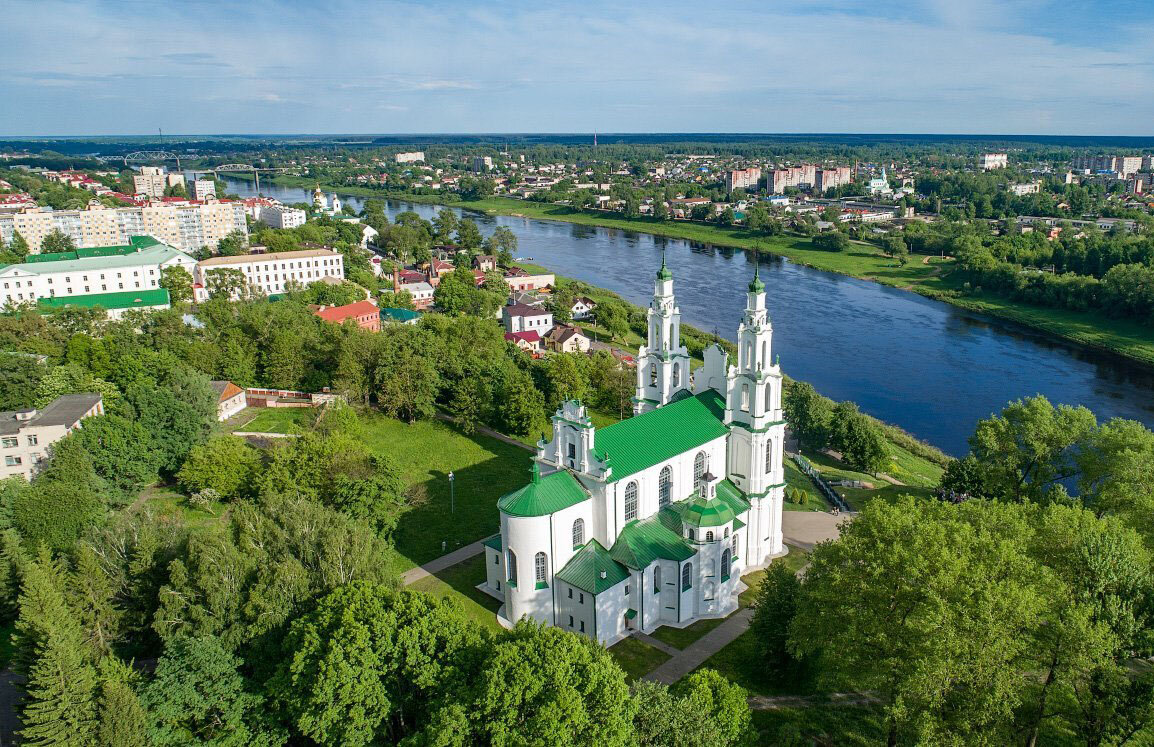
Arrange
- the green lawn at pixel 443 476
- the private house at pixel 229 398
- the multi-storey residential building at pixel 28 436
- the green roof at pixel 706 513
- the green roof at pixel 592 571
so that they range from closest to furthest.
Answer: the green roof at pixel 592 571, the green roof at pixel 706 513, the green lawn at pixel 443 476, the multi-storey residential building at pixel 28 436, the private house at pixel 229 398

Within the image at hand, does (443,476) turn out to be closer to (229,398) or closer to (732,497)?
(229,398)

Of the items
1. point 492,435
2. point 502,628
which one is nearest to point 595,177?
point 492,435

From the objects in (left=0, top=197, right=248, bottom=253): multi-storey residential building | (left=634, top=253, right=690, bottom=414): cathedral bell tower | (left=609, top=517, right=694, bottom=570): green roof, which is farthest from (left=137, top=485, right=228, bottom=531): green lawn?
(left=0, top=197, right=248, bottom=253): multi-storey residential building

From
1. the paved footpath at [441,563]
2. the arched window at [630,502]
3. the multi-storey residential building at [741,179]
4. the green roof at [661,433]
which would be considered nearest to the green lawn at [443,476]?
the paved footpath at [441,563]

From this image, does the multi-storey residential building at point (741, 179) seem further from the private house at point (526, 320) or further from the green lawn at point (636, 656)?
the green lawn at point (636, 656)

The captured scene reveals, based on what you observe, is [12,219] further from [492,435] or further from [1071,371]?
[1071,371]

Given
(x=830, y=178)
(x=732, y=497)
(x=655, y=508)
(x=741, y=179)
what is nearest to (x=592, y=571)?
(x=655, y=508)
